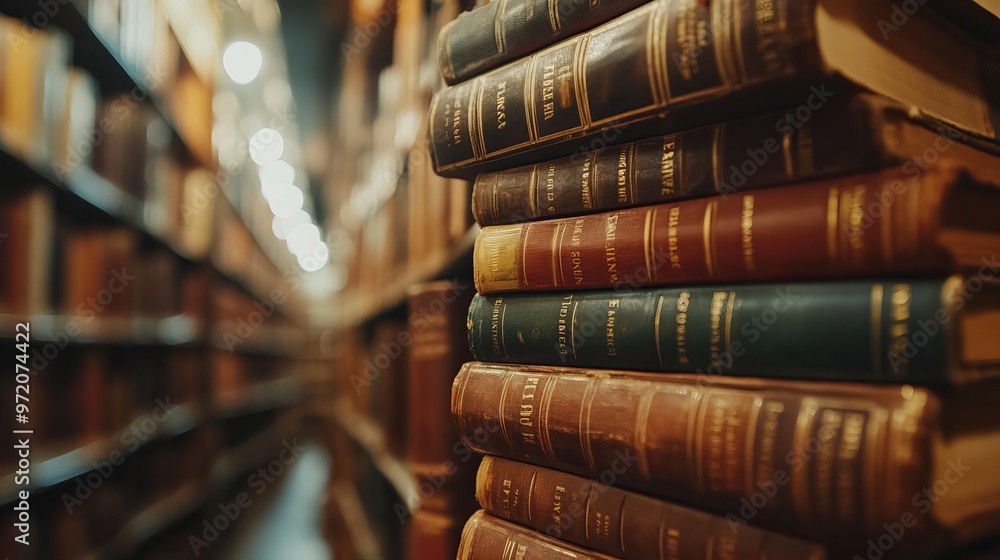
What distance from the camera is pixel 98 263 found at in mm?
1544

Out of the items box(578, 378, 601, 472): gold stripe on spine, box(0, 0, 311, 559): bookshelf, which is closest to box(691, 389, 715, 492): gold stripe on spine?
box(578, 378, 601, 472): gold stripe on spine

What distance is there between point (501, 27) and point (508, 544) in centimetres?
54

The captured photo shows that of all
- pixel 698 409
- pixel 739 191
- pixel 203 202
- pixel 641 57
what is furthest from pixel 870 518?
pixel 203 202

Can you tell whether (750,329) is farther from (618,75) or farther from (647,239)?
(618,75)

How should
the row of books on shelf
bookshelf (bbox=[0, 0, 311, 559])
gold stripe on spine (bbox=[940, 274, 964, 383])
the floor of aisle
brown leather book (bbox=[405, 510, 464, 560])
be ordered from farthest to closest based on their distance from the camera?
the floor of aisle
bookshelf (bbox=[0, 0, 311, 559])
the row of books on shelf
brown leather book (bbox=[405, 510, 464, 560])
gold stripe on spine (bbox=[940, 274, 964, 383])

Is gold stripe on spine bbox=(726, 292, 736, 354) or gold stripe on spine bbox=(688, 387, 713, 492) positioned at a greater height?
gold stripe on spine bbox=(726, 292, 736, 354)

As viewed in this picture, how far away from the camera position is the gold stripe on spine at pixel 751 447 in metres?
0.43

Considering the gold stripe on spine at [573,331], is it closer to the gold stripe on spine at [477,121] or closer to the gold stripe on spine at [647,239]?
the gold stripe on spine at [647,239]

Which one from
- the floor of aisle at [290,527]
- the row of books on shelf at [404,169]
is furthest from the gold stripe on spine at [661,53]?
the floor of aisle at [290,527]

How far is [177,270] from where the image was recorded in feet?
7.27

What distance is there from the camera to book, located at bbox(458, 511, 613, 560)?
569 mm

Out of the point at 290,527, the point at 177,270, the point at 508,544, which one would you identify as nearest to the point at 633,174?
the point at 508,544

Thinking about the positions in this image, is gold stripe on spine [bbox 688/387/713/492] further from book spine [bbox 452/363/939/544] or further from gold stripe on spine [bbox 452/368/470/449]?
gold stripe on spine [bbox 452/368/470/449]

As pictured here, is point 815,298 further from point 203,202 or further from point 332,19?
point 332,19
